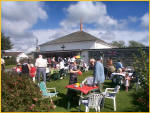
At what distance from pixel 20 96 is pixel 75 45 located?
26.1 m

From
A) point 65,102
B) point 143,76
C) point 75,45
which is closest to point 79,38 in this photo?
point 75,45

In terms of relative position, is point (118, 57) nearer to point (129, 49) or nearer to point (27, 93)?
point (129, 49)

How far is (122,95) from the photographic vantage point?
8031 mm

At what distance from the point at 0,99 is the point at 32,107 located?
1019 mm

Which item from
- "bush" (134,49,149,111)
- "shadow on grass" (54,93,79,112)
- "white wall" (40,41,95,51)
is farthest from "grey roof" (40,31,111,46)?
"bush" (134,49,149,111)

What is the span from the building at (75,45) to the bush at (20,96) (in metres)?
19.1

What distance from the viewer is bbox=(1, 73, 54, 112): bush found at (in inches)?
212

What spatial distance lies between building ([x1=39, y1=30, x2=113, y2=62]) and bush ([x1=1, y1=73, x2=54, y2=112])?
19094mm

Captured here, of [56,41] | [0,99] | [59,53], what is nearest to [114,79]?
[0,99]

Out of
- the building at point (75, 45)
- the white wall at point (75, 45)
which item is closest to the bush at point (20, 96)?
the building at point (75, 45)

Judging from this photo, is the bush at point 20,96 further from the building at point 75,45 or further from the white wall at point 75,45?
the white wall at point 75,45

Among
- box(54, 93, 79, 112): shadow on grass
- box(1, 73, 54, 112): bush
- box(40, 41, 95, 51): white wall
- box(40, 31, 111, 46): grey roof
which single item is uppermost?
box(40, 31, 111, 46): grey roof

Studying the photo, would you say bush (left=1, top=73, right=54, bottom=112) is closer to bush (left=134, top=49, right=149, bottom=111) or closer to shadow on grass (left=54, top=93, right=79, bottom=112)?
shadow on grass (left=54, top=93, right=79, bottom=112)

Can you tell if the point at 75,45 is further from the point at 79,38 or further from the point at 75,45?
the point at 79,38
